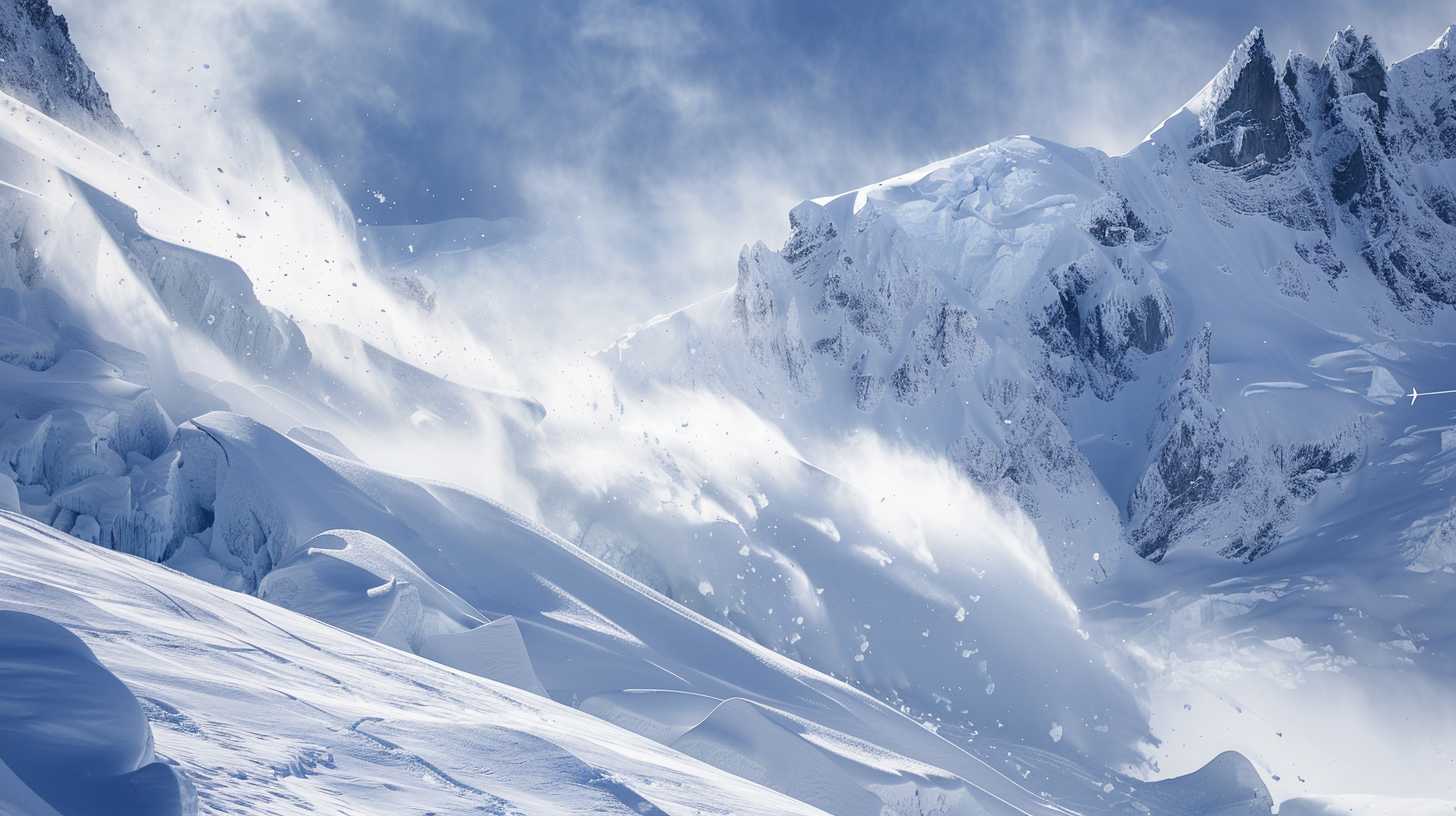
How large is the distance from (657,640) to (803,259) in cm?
11854

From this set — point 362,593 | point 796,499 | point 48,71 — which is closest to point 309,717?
point 362,593

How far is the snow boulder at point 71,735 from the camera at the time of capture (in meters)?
4.96

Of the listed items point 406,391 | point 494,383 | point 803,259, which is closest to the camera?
point 406,391

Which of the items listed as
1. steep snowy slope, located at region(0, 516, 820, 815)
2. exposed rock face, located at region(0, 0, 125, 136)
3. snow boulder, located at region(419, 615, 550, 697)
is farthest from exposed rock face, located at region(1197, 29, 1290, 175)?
steep snowy slope, located at region(0, 516, 820, 815)

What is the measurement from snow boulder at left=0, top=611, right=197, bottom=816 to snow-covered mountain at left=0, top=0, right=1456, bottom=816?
0.02m

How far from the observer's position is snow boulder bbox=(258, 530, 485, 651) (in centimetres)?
1906

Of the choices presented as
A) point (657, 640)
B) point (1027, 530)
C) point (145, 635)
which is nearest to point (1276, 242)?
point (1027, 530)

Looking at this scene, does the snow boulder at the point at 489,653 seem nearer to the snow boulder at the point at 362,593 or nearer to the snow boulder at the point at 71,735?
the snow boulder at the point at 362,593

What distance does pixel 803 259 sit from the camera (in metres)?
144

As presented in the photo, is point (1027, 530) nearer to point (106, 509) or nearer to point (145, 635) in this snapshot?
point (106, 509)

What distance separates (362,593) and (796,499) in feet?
224

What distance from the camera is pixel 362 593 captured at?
65.1ft

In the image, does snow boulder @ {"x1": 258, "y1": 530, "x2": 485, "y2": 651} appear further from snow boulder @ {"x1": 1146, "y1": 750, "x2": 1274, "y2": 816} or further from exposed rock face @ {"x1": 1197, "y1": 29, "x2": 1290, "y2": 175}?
exposed rock face @ {"x1": 1197, "y1": 29, "x2": 1290, "y2": 175}

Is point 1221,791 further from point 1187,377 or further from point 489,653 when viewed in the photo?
point 1187,377
